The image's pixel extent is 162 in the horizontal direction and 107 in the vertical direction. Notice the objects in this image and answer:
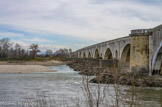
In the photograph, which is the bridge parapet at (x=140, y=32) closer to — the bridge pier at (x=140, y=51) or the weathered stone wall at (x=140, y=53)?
the bridge pier at (x=140, y=51)

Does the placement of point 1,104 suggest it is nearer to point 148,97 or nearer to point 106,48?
point 148,97

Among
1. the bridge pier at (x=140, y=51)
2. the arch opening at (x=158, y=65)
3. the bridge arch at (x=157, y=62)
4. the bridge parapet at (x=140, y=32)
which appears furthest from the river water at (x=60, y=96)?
the bridge parapet at (x=140, y=32)

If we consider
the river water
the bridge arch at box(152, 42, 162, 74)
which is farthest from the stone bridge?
the river water

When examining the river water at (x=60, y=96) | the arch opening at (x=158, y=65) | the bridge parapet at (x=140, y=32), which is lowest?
A: the river water at (x=60, y=96)

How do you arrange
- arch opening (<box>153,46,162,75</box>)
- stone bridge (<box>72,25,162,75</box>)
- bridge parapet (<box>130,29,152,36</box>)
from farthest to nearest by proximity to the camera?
bridge parapet (<box>130,29,152,36</box>) < arch opening (<box>153,46,162,75</box>) < stone bridge (<box>72,25,162,75</box>)

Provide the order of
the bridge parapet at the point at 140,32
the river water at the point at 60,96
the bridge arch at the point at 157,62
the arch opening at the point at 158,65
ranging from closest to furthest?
the river water at the point at 60,96, the bridge arch at the point at 157,62, the arch opening at the point at 158,65, the bridge parapet at the point at 140,32

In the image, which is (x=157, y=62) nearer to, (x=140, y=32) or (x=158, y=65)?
(x=158, y=65)

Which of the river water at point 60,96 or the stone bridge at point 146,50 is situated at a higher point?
the stone bridge at point 146,50

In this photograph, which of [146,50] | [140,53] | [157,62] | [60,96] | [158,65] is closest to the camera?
[60,96]

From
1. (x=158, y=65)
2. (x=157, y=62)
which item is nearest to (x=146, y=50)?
(x=157, y=62)

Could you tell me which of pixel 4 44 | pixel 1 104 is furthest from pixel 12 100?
pixel 4 44

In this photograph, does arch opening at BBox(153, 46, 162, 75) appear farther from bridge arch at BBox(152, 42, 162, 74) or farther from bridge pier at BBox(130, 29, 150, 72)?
bridge pier at BBox(130, 29, 150, 72)

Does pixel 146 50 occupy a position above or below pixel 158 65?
above

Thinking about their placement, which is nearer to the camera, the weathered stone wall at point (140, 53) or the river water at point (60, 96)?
the river water at point (60, 96)
